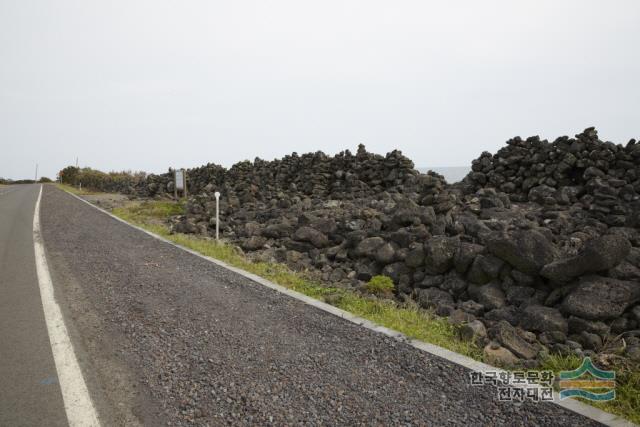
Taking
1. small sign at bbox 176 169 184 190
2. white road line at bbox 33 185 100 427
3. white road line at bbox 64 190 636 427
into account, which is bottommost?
white road line at bbox 33 185 100 427

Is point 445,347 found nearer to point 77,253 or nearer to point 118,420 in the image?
point 118,420

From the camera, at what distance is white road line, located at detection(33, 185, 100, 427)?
10.6ft

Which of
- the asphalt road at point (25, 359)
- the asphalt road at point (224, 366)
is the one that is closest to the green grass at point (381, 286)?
the asphalt road at point (224, 366)

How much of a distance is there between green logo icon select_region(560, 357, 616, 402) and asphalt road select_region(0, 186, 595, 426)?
432 millimetres

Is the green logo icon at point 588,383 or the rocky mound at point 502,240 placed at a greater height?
the rocky mound at point 502,240

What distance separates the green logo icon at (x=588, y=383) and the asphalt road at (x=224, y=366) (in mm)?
432

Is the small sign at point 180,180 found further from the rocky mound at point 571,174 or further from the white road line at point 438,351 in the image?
the white road line at point 438,351

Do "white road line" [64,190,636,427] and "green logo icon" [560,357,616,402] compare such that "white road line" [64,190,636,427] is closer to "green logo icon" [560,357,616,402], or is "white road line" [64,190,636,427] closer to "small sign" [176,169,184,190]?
"green logo icon" [560,357,616,402]

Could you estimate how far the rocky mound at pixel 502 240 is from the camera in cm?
511

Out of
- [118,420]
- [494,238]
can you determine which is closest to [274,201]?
[494,238]

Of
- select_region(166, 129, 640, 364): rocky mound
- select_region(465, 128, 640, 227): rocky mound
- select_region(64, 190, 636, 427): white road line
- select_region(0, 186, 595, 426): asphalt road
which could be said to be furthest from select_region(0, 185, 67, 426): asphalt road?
select_region(465, 128, 640, 227): rocky mound

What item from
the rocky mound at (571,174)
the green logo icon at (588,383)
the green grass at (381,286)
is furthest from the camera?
the rocky mound at (571,174)

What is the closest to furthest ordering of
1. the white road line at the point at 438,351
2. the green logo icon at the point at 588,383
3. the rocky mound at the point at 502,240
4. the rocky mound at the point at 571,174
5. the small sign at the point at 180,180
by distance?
the white road line at the point at 438,351 → the green logo icon at the point at 588,383 → the rocky mound at the point at 502,240 → the rocky mound at the point at 571,174 → the small sign at the point at 180,180

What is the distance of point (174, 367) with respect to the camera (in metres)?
4.01
